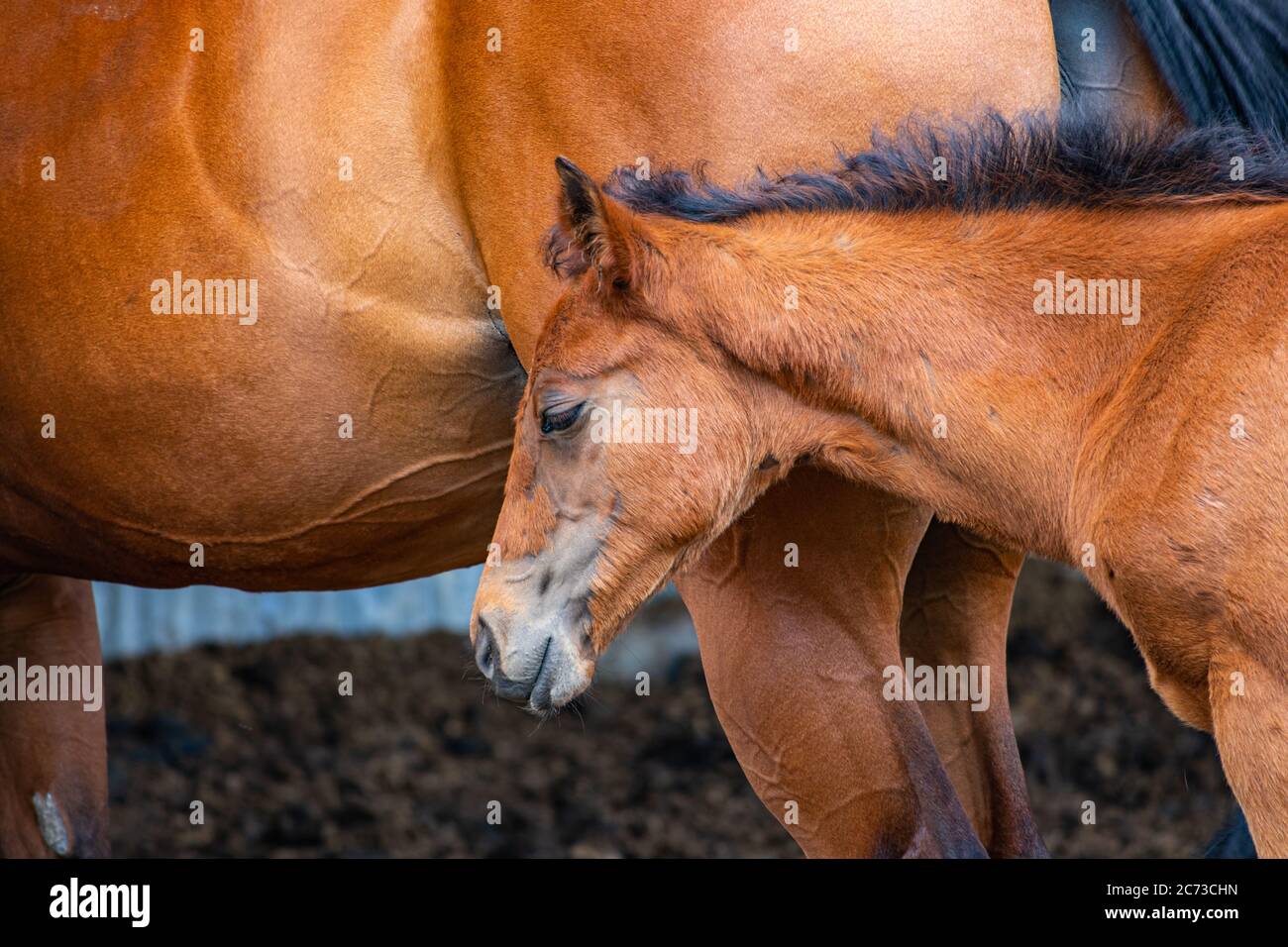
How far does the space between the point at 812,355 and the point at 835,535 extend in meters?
0.56

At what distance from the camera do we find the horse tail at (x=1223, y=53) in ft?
11.1

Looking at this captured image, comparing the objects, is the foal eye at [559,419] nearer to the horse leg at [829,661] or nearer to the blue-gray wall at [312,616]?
the horse leg at [829,661]

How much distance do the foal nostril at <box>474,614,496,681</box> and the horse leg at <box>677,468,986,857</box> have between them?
0.58m

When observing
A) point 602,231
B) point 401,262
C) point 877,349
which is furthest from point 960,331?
point 401,262

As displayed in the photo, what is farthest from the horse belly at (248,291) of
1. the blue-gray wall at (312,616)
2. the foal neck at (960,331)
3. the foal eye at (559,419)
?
the blue-gray wall at (312,616)

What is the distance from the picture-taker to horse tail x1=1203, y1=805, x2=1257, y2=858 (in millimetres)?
4086

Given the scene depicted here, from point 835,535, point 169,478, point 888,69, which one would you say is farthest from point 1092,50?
point 169,478

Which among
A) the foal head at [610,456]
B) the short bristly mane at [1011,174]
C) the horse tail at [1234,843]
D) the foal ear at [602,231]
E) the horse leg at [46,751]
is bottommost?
the horse tail at [1234,843]

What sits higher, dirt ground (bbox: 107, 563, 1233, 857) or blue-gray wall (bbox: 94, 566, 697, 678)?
blue-gray wall (bbox: 94, 566, 697, 678)

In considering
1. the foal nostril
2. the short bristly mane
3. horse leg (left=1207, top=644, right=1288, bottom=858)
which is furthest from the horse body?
horse leg (left=1207, top=644, right=1288, bottom=858)

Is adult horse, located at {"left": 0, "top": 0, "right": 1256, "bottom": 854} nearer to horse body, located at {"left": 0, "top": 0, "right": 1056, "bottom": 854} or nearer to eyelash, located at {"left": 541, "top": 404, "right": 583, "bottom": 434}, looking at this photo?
horse body, located at {"left": 0, "top": 0, "right": 1056, "bottom": 854}

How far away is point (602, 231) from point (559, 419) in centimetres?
41

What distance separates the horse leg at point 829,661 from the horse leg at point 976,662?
1.78 ft
